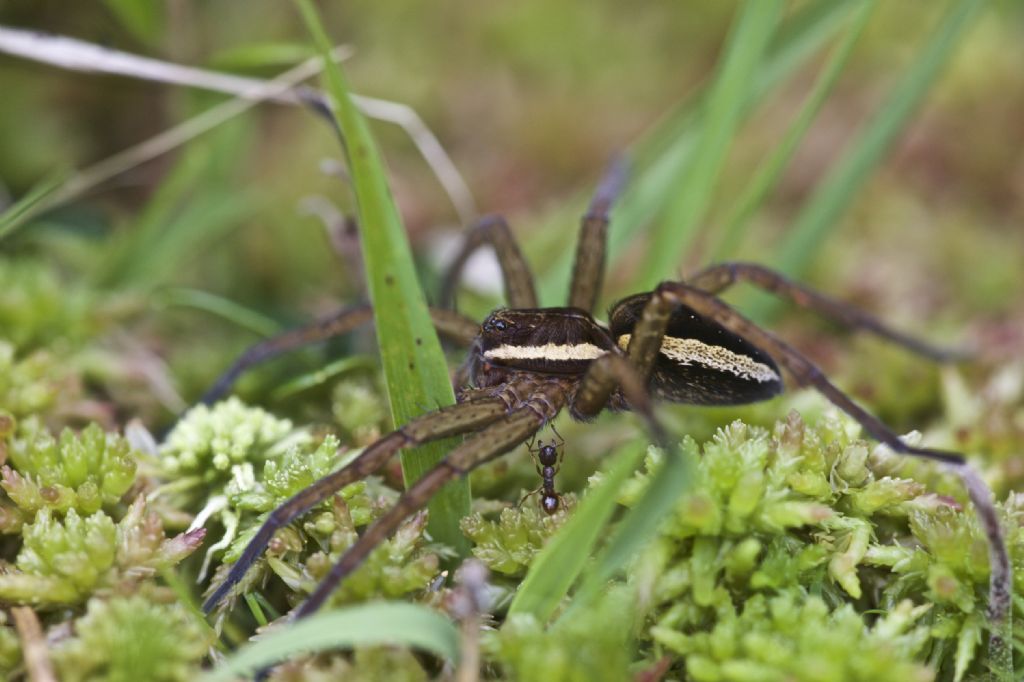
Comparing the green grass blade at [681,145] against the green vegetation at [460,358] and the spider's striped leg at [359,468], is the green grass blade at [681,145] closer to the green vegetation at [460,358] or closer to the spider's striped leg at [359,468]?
the green vegetation at [460,358]

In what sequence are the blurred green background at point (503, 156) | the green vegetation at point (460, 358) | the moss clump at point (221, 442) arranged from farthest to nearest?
1. the blurred green background at point (503, 156)
2. the moss clump at point (221, 442)
3. the green vegetation at point (460, 358)

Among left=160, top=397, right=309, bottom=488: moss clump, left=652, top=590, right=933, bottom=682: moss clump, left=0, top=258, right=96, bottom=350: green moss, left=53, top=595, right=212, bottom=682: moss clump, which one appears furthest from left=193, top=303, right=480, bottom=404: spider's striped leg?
left=652, top=590, right=933, bottom=682: moss clump

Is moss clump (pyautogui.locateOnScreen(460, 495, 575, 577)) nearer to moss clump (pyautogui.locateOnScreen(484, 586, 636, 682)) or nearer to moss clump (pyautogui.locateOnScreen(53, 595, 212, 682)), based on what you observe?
moss clump (pyautogui.locateOnScreen(484, 586, 636, 682))

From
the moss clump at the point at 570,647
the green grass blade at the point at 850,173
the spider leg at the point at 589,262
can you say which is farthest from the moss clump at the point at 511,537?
the green grass blade at the point at 850,173

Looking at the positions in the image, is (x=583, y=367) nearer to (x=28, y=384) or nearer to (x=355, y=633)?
(x=355, y=633)

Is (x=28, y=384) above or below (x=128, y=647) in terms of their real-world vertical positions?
above

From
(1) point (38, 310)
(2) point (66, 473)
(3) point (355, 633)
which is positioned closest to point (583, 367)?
(3) point (355, 633)
